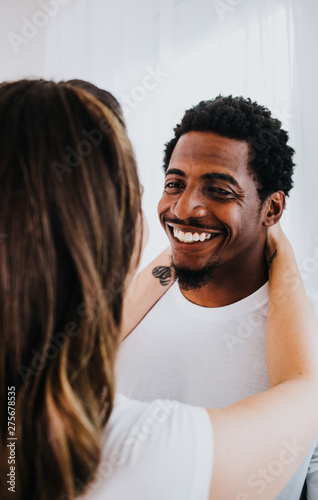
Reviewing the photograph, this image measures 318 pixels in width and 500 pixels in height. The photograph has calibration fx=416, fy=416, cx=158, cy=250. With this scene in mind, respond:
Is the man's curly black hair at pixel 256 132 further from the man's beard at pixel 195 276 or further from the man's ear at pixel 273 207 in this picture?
the man's beard at pixel 195 276

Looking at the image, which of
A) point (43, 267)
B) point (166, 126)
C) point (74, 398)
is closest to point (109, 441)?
point (74, 398)

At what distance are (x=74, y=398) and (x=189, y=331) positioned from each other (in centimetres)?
56

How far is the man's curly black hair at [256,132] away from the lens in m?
1.12

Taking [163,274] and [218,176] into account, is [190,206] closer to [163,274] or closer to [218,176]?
[218,176]

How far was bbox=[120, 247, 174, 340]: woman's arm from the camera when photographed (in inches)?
47.7

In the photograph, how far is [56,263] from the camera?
538mm

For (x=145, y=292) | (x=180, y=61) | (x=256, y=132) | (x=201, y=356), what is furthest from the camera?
(x=180, y=61)

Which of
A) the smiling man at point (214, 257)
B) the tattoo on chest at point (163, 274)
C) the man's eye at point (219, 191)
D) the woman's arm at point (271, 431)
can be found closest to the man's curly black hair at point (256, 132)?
the smiling man at point (214, 257)

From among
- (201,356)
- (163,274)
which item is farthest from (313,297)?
(163,274)

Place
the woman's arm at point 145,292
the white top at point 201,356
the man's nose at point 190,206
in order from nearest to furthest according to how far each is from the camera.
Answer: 1. the white top at point 201,356
2. the man's nose at point 190,206
3. the woman's arm at point 145,292

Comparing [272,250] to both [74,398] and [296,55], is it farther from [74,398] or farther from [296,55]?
[74,398]

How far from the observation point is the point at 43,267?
53cm

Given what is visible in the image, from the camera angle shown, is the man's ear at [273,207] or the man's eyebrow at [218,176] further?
the man's ear at [273,207]

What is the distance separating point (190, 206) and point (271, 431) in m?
0.61
